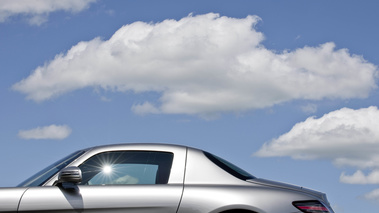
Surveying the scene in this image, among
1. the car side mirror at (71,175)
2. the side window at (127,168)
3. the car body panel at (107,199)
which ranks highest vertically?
the side window at (127,168)

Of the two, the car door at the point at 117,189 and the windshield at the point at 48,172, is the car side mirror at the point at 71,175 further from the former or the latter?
the windshield at the point at 48,172

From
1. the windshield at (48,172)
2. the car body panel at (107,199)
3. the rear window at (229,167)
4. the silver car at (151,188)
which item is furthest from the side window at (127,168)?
the rear window at (229,167)

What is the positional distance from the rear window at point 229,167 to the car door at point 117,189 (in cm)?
46

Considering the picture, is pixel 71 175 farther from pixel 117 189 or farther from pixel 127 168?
pixel 127 168

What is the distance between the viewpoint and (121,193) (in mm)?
5254

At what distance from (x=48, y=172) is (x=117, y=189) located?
0.89 metres

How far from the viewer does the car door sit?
5.20 m

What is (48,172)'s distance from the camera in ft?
18.7

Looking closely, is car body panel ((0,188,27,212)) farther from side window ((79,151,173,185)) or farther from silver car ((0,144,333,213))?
side window ((79,151,173,185))

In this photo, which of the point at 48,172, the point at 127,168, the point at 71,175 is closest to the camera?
the point at 71,175

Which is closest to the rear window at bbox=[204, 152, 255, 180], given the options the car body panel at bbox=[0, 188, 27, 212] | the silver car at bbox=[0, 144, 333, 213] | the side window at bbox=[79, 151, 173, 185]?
the silver car at bbox=[0, 144, 333, 213]

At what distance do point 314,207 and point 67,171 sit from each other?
2.41m

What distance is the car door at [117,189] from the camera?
5.20m

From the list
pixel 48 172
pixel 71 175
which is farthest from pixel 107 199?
pixel 48 172
